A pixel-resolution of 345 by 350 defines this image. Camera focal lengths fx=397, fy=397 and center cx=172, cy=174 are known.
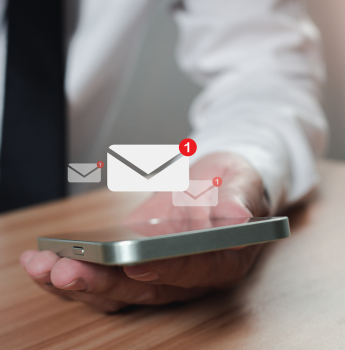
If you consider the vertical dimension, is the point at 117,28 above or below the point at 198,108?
above

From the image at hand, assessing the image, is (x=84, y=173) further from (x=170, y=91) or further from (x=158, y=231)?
(x=170, y=91)

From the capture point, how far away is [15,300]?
0.69 ft

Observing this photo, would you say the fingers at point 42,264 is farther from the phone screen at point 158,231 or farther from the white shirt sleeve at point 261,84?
the white shirt sleeve at point 261,84

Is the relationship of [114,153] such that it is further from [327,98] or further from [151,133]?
[327,98]

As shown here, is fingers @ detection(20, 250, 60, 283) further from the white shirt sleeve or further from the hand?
the white shirt sleeve

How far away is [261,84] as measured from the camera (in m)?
0.39

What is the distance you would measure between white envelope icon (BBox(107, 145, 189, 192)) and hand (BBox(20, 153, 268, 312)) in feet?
0.07

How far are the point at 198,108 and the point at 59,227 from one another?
0.69 ft

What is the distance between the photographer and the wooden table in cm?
15

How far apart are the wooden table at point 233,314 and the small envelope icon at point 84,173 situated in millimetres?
62

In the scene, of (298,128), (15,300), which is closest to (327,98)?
(298,128)

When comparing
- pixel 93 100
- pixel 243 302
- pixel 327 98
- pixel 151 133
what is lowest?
pixel 243 302

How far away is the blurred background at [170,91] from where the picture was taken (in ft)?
0.97

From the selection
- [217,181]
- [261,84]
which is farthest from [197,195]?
[261,84]
